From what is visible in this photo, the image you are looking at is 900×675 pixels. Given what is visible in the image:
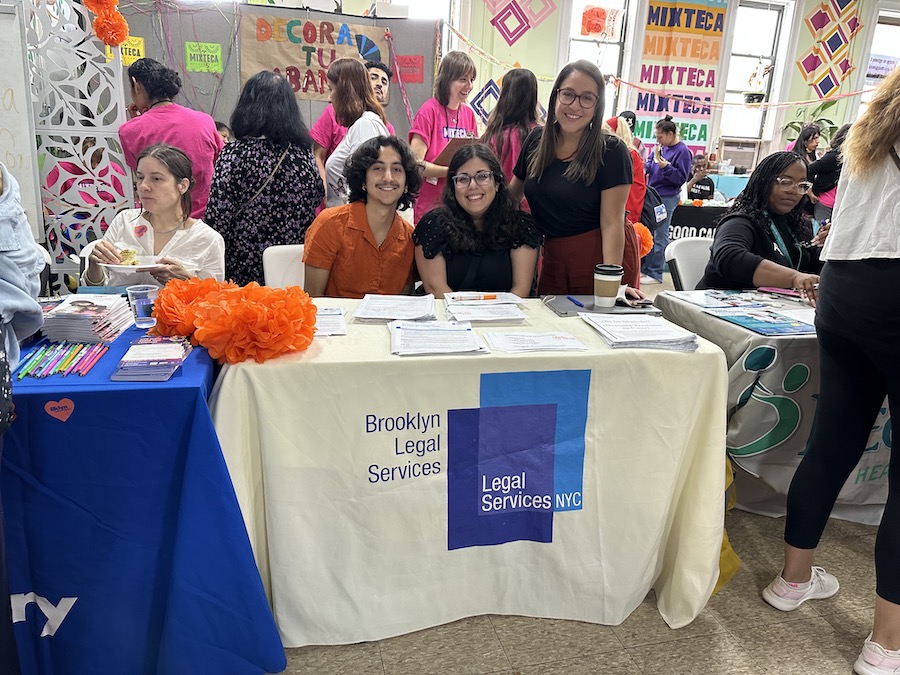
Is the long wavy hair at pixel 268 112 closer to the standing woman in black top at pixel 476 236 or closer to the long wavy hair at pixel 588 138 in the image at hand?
the standing woman in black top at pixel 476 236

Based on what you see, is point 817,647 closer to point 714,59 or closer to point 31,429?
point 31,429

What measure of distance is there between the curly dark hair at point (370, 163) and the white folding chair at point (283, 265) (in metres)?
0.30

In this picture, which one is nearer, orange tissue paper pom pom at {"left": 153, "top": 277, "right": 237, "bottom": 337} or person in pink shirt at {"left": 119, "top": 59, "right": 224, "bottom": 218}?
orange tissue paper pom pom at {"left": 153, "top": 277, "right": 237, "bottom": 337}

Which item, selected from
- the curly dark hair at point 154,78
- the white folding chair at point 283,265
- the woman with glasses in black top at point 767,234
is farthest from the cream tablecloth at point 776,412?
the curly dark hair at point 154,78

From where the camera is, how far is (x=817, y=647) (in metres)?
1.52

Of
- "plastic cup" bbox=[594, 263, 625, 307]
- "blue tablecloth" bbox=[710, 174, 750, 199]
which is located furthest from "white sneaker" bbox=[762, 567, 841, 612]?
"blue tablecloth" bbox=[710, 174, 750, 199]

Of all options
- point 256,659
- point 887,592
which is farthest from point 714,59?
point 256,659

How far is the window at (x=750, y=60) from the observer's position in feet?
25.1

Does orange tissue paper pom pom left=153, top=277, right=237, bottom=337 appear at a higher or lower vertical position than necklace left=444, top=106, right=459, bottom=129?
lower

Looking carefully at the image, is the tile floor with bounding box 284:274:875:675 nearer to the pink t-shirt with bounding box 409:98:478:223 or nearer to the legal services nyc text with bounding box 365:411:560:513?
the legal services nyc text with bounding box 365:411:560:513

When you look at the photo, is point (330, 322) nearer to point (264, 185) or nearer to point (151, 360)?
point (151, 360)

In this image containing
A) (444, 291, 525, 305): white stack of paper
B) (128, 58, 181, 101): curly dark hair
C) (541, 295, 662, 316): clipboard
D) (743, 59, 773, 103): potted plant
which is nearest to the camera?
(541, 295, 662, 316): clipboard

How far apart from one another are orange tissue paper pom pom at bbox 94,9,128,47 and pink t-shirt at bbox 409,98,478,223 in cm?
156

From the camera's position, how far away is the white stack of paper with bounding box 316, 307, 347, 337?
152cm
